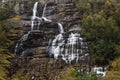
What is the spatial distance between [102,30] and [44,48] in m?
8.85

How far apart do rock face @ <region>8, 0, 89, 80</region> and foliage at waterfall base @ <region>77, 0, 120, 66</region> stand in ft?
6.72

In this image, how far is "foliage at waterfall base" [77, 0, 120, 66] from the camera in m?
52.8

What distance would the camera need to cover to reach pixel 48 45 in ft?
190

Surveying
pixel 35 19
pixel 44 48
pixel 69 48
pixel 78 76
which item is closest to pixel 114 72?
pixel 78 76

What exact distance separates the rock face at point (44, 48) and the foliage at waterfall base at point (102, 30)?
2.05 m

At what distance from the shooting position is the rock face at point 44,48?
2040 inches

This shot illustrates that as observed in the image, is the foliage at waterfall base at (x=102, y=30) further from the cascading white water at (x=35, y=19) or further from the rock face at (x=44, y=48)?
the cascading white water at (x=35, y=19)

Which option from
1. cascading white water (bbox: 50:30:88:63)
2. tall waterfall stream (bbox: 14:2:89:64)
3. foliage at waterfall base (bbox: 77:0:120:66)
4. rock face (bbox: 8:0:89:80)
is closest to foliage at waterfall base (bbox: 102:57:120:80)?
foliage at waterfall base (bbox: 77:0:120:66)

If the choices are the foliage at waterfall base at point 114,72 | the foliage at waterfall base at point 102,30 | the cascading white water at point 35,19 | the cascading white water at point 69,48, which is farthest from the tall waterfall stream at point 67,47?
the foliage at waterfall base at point 114,72

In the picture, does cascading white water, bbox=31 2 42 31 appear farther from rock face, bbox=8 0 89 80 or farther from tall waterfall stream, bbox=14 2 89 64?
tall waterfall stream, bbox=14 2 89 64

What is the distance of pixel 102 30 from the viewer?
2165 inches

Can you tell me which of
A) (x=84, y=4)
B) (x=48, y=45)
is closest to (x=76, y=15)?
(x=84, y=4)

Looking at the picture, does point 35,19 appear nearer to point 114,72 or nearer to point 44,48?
point 44,48

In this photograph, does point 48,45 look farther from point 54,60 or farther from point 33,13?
point 33,13
